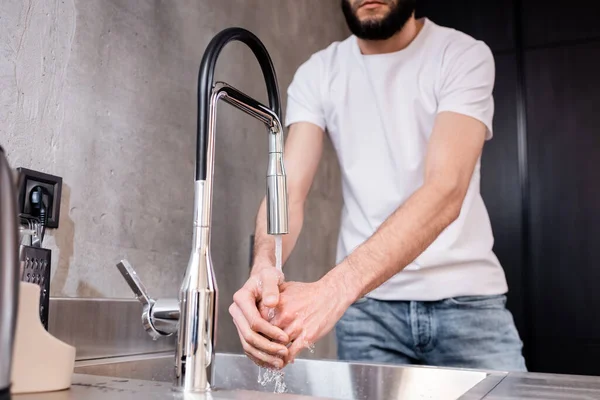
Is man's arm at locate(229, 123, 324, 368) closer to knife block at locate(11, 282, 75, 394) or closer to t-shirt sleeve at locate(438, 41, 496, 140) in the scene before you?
knife block at locate(11, 282, 75, 394)

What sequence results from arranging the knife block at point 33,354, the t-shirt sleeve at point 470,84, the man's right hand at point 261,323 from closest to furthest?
the knife block at point 33,354
the man's right hand at point 261,323
the t-shirt sleeve at point 470,84

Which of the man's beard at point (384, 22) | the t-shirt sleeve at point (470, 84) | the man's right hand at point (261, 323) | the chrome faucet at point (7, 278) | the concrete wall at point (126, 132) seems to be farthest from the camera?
the man's beard at point (384, 22)

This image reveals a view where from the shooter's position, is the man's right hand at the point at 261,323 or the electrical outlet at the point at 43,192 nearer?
the man's right hand at the point at 261,323

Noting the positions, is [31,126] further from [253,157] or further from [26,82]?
[253,157]

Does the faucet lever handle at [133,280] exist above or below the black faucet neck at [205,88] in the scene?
below

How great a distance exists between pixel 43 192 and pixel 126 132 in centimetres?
25

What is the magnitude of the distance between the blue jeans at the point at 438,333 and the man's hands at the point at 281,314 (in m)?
0.45

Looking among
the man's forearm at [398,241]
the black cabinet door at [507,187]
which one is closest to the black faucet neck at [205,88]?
the man's forearm at [398,241]

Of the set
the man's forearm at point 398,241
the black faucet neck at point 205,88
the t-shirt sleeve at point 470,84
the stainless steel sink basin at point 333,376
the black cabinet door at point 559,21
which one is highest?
the black cabinet door at point 559,21

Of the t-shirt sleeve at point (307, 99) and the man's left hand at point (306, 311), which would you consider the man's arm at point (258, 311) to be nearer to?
the man's left hand at point (306, 311)

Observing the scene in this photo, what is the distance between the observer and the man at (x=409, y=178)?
3.39 feet

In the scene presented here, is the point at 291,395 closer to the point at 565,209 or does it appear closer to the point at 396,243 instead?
the point at 396,243

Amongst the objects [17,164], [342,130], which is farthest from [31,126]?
[342,130]

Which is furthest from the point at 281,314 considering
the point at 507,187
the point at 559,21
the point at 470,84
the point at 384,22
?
the point at 559,21
